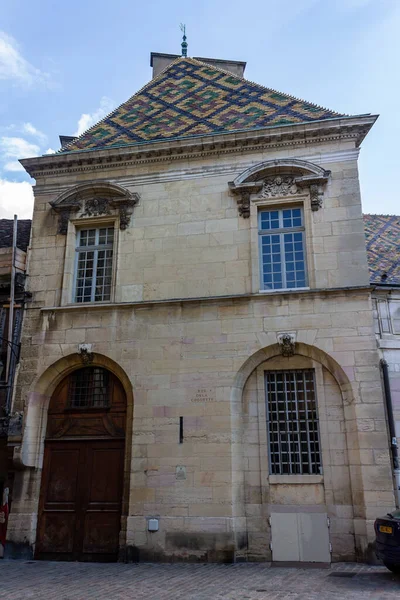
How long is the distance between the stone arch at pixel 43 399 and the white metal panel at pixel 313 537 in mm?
3385

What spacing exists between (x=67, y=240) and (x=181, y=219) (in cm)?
→ 259

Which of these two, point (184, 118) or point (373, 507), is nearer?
point (373, 507)

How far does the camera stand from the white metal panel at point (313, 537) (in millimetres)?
8984

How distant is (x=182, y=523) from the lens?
9375 mm

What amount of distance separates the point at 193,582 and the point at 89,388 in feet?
15.0

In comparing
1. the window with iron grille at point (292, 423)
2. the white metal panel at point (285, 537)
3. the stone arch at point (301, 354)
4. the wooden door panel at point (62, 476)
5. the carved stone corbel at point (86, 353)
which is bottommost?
the white metal panel at point (285, 537)

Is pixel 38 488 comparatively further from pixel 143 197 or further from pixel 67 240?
pixel 143 197

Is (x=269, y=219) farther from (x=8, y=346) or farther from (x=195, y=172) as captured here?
(x=8, y=346)

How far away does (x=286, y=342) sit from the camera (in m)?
9.97

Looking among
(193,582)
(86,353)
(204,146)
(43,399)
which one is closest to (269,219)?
(204,146)

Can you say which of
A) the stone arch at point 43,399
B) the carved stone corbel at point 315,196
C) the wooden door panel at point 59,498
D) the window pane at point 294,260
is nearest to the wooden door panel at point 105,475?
the wooden door panel at point 59,498

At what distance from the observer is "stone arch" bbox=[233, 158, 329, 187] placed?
10.9 meters

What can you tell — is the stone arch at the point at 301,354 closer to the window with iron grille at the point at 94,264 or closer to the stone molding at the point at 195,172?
the window with iron grille at the point at 94,264

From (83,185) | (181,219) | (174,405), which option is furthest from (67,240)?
(174,405)
